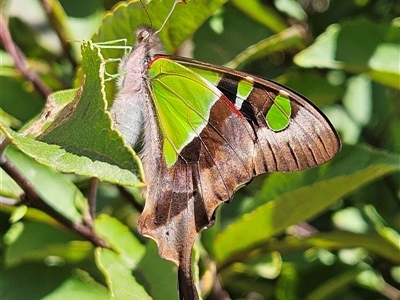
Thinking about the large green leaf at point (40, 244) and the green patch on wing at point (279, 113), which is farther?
the large green leaf at point (40, 244)

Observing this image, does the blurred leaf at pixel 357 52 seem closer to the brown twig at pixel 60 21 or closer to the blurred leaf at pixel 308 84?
the blurred leaf at pixel 308 84

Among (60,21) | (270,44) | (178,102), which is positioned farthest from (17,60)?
(270,44)

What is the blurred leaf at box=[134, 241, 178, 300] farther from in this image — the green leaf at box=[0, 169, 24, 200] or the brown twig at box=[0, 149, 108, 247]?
the green leaf at box=[0, 169, 24, 200]

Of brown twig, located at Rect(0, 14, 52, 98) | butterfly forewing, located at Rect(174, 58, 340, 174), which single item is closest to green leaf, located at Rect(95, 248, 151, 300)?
butterfly forewing, located at Rect(174, 58, 340, 174)

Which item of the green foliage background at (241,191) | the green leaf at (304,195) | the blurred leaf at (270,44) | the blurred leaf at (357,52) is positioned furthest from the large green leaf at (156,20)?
the green leaf at (304,195)

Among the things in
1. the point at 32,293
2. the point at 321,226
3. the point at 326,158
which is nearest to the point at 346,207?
the point at 321,226

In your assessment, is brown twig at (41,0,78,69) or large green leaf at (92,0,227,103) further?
brown twig at (41,0,78,69)

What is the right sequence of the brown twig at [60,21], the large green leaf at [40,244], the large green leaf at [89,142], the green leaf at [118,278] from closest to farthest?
1. the large green leaf at [89,142]
2. the green leaf at [118,278]
3. the large green leaf at [40,244]
4. the brown twig at [60,21]
